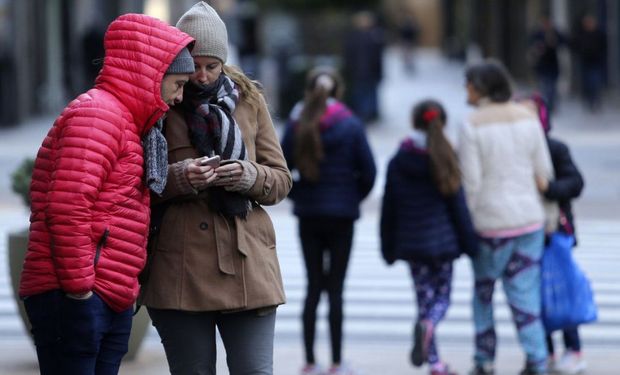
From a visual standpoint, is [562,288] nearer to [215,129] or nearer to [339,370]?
[339,370]

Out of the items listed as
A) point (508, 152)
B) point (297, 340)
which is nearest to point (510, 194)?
point (508, 152)

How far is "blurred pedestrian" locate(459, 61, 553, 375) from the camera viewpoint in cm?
766

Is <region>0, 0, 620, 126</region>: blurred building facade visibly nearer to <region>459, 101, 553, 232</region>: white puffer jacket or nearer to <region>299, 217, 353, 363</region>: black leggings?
<region>299, 217, 353, 363</region>: black leggings

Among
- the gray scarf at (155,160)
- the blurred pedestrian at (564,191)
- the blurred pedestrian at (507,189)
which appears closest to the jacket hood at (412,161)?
the blurred pedestrian at (507,189)

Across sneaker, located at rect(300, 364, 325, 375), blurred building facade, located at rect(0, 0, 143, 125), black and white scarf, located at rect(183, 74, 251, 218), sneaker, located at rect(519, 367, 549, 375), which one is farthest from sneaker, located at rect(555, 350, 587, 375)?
blurred building facade, located at rect(0, 0, 143, 125)

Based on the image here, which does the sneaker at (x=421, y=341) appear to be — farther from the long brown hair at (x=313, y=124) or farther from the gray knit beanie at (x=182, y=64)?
the gray knit beanie at (x=182, y=64)

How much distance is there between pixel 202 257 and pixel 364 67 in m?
20.3

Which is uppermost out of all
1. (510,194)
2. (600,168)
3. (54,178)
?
(54,178)

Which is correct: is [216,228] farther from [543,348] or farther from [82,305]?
[543,348]

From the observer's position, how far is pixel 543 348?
7805 mm

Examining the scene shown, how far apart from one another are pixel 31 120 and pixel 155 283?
24.0 meters

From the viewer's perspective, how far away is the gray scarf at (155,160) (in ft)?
14.9

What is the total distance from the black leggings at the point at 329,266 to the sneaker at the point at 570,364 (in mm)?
1297

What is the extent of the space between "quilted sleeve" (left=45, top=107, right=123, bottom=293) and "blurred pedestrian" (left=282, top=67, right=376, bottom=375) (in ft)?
12.0
